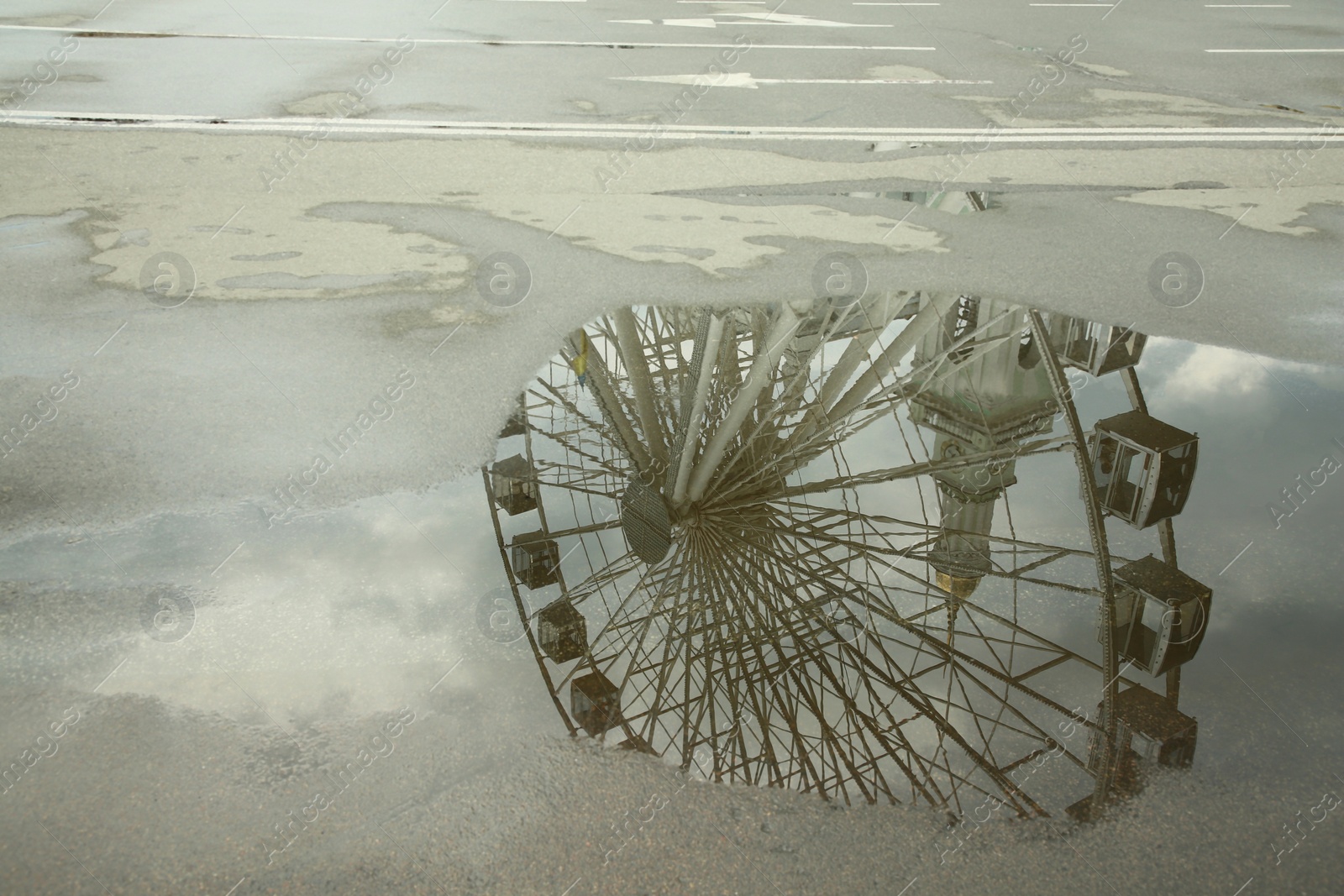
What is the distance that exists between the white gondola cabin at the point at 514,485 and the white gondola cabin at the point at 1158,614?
8.35 ft

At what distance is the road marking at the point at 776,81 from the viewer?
39.4ft

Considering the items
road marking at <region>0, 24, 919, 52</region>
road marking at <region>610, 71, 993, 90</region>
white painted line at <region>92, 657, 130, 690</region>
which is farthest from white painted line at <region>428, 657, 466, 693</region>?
road marking at <region>0, 24, 919, 52</region>

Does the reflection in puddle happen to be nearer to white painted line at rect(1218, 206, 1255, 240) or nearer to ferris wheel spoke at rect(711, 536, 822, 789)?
ferris wheel spoke at rect(711, 536, 822, 789)

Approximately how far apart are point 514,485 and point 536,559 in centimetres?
58

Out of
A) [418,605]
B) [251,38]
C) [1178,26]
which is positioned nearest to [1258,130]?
[1178,26]

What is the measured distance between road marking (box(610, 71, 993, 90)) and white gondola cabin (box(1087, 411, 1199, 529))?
757 centimetres

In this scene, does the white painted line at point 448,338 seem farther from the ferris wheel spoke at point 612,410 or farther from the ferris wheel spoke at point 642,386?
the ferris wheel spoke at point 642,386

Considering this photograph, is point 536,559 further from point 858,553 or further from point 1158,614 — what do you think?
point 1158,614

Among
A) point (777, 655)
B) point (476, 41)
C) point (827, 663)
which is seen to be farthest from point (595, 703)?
point (476, 41)

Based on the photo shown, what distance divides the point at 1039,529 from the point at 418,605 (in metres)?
2.77

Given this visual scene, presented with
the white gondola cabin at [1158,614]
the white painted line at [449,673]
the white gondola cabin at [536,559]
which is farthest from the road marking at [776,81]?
the white painted line at [449,673]

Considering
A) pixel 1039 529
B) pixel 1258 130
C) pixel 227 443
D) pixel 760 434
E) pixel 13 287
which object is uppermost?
pixel 1258 130

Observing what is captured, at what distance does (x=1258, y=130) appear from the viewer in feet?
33.8

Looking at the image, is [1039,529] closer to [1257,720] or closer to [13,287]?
[1257,720]
